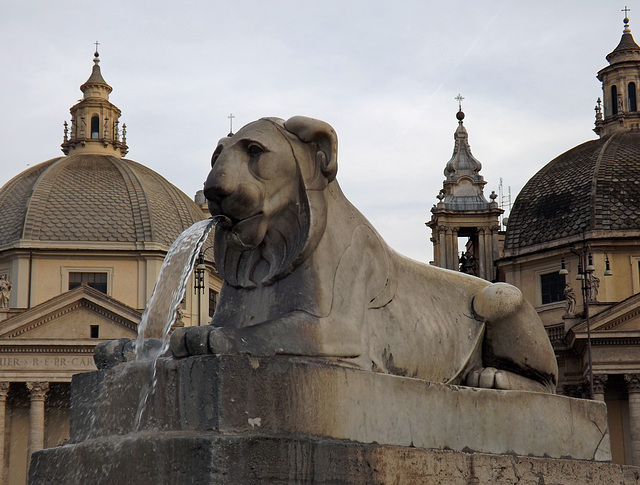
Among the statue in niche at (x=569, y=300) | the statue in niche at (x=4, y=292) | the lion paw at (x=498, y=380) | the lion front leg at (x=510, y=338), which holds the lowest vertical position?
the lion paw at (x=498, y=380)

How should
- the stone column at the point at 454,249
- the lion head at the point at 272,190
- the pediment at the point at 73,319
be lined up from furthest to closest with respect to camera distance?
the stone column at the point at 454,249 → the pediment at the point at 73,319 → the lion head at the point at 272,190

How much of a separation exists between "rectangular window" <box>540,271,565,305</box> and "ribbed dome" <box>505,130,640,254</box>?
167 centimetres

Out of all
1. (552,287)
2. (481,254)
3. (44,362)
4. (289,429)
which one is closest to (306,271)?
(289,429)

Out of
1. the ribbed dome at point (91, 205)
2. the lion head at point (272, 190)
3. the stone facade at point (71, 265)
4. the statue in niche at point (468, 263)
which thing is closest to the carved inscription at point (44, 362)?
the stone facade at point (71, 265)

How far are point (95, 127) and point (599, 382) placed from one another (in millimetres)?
32771

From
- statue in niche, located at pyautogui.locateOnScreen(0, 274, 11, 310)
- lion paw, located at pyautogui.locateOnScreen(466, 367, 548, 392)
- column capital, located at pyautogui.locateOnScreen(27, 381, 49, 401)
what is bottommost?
lion paw, located at pyautogui.locateOnScreen(466, 367, 548, 392)

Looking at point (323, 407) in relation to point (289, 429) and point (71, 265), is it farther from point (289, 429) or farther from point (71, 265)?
point (71, 265)

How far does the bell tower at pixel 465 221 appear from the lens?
71.6 m

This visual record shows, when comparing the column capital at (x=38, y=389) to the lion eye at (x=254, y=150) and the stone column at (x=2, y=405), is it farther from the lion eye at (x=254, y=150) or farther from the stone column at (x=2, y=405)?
the lion eye at (x=254, y=150)

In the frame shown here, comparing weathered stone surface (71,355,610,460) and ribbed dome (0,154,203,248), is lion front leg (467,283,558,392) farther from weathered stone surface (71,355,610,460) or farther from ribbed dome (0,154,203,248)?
ribbed dome (0,154,203,248)

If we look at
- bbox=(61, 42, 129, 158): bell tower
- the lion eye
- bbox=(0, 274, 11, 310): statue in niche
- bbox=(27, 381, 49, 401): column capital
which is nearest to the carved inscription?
bbox=(27, 381, 49, 401): column capital

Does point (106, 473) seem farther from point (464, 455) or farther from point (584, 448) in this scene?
point (584, 448)

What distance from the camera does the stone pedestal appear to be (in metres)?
6.03

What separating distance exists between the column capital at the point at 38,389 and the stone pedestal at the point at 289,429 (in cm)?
5302
